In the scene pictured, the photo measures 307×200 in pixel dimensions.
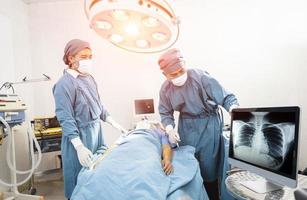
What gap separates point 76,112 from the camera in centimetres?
177

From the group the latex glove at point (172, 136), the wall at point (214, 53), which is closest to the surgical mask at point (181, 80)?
the latex glove at point (172, 136)

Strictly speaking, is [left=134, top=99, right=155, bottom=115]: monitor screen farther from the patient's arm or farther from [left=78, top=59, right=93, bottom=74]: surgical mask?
the patient's arm

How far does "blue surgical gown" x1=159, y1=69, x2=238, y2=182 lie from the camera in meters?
1.76

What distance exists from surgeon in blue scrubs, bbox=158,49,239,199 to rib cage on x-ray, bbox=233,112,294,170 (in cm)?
52

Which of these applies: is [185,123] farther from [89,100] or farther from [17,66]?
[17,66]

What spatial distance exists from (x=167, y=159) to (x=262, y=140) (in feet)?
1.84

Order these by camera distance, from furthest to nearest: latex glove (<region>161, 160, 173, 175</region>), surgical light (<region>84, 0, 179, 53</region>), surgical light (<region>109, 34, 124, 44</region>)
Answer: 1. latex glove (<region>161, 160, 173, 175</region>)
2. surgical light (<region>109, 34, 124, 44</region>)
3. surgical light (<region>84, 0, 179, 53</region>)

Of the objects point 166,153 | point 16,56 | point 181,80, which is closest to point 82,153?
point 166,153

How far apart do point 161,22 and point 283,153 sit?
0.71 metres

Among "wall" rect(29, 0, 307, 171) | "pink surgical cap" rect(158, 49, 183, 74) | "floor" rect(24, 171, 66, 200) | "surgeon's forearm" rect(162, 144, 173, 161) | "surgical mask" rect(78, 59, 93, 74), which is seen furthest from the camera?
"wall" rect(29, 0, 307, 171)

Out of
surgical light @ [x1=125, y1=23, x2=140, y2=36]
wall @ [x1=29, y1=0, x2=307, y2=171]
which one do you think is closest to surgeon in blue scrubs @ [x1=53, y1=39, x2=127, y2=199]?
surgical light @ [x1=125, y1=23, x2=140, y2=36]

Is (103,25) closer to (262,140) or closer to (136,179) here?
(136,179)

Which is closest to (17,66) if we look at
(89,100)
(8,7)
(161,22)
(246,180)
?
(8,7)

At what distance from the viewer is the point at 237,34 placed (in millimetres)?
3199
